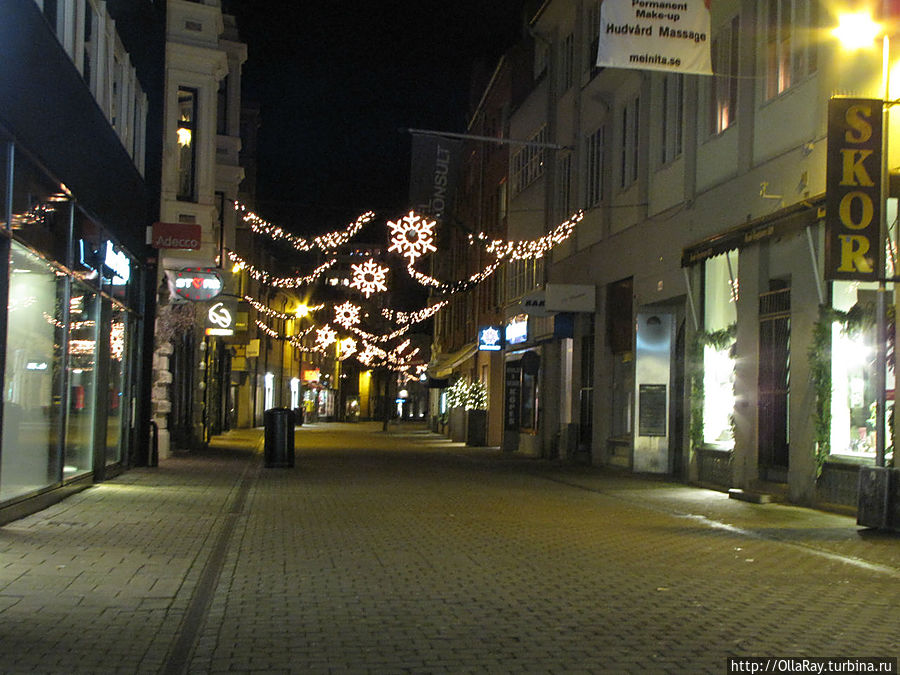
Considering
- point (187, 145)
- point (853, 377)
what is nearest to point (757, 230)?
point (853, 377)

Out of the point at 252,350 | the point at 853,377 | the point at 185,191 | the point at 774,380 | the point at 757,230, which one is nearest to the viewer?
the point at 853,377

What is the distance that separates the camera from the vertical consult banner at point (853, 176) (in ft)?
41.6

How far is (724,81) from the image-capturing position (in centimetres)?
1923

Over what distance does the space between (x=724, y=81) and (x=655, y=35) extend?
21.1 ft

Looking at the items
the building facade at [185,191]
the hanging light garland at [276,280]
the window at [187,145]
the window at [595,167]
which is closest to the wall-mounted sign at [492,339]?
the hanging light garland at [276,280]

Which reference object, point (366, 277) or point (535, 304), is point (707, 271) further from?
point (366, 277)

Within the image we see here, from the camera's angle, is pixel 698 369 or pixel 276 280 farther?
pixel 276 280

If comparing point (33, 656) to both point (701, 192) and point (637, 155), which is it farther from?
point (637, 155)

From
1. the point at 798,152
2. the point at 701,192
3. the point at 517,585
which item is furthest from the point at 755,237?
the point at 517,585

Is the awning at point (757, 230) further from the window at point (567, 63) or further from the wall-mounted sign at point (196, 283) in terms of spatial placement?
the window at point (567, 63)

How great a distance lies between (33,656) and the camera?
6195 millimetres

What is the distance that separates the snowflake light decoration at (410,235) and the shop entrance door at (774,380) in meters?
8.17

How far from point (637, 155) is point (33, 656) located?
1946 centimetres

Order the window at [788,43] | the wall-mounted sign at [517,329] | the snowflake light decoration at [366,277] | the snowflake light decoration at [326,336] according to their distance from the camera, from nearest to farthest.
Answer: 1. the window at [788,43]
2. the snowflake light decoration at [366,277]
3. the wall-mounted sign at [517,329]
4. the snowflake light decoration at [326,336]
